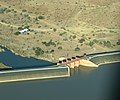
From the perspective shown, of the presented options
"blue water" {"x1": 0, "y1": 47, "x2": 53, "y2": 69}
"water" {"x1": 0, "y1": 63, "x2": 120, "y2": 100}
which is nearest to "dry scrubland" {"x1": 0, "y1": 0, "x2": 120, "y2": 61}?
"blue water" {"x1": 0, "y1": 47, "x2": 53, "y2": 69}

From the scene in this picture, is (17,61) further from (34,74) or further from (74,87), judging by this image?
(74,87)

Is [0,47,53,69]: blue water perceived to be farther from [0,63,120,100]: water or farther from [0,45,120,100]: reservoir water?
[0,63,120,100]: water

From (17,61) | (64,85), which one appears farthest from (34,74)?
(64,85)

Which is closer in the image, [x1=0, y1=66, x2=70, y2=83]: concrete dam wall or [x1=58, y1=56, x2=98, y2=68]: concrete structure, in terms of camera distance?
[x1=0, y1=66, x2=70, y2=83]: concrete dam wall

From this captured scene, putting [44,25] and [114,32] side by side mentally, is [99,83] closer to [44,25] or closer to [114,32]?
[114,32]

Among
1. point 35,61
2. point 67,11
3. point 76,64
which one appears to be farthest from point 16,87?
point 67,11
